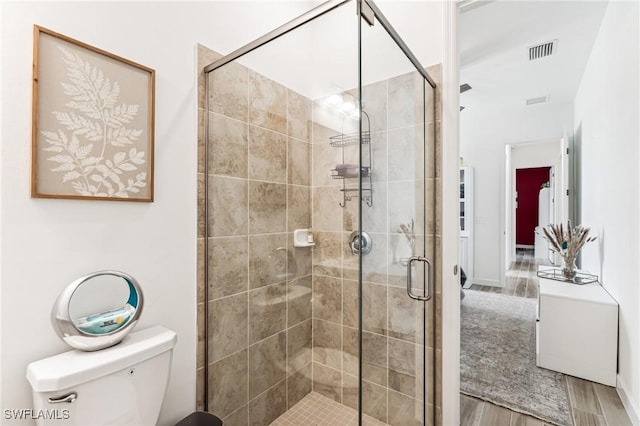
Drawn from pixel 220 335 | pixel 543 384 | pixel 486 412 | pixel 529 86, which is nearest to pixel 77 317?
pixel 220 335

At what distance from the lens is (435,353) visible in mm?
1642

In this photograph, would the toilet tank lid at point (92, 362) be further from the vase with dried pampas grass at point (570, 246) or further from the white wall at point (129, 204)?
the vase with dried pampas grass at point (570, 246)

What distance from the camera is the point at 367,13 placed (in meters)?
1.14

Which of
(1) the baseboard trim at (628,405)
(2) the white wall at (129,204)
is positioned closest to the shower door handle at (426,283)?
(2) the white wall at (129,204)

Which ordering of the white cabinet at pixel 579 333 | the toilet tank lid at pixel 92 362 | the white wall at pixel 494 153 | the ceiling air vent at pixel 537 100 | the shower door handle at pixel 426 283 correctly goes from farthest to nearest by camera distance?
1. the white wall at pixel 494 153
2. the ceiling air vent at pixel 537 100
3. the white cabinet at pixel 579 333
4. the shower door handle at pixel 426 283
5. the toilet tank lid at pixel 92 362

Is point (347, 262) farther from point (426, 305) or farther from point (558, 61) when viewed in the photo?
point (558, 61)

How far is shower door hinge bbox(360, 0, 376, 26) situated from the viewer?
3.66ft

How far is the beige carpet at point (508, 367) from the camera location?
6.34 ft

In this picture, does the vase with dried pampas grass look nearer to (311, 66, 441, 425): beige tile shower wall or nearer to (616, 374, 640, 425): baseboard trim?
(616, 374, 640, 425): baseboard trim

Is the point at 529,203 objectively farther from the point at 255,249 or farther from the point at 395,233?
the point at 255,249

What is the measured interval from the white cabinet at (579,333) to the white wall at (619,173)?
7cm

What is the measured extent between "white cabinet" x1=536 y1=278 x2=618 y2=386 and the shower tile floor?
1743 millimetres

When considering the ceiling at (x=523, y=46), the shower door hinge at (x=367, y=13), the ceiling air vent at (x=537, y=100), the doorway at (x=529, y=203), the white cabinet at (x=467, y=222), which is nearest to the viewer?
the shower door hinge at (x=367, y=13)

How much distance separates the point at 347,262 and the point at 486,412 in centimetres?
129
